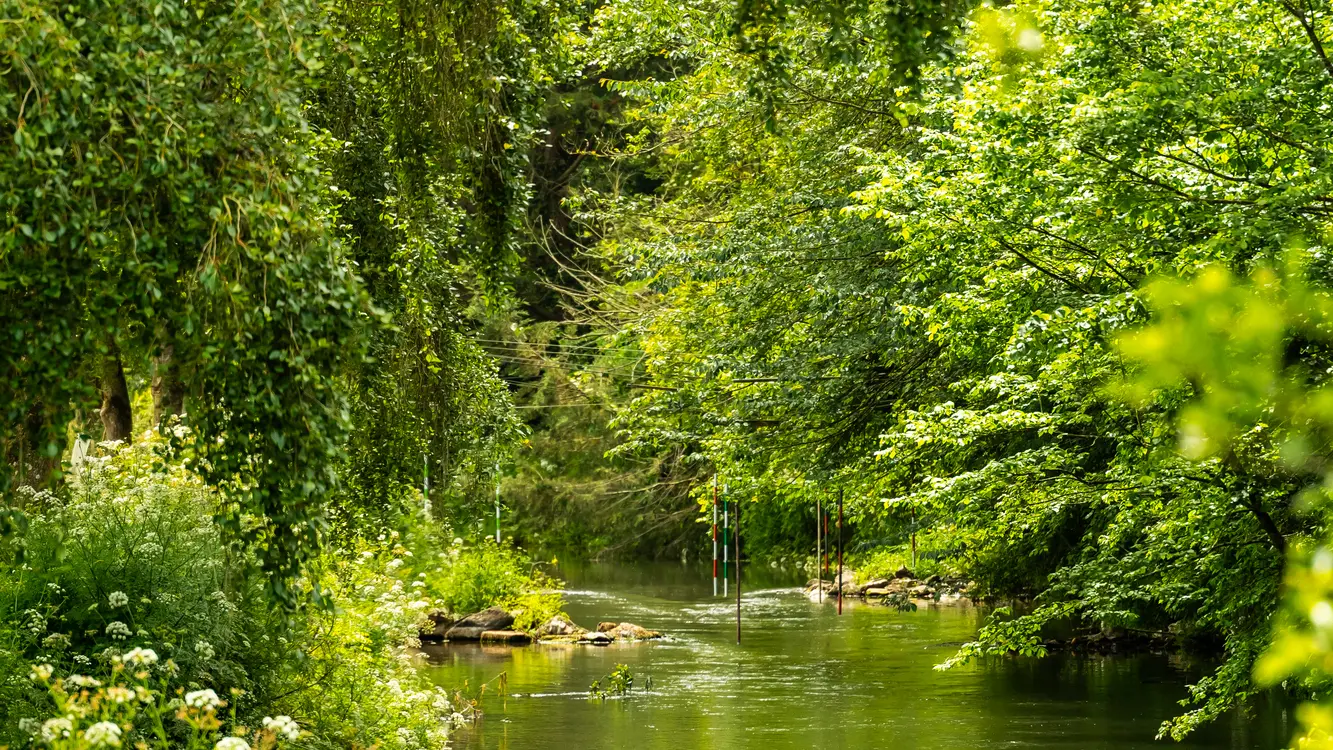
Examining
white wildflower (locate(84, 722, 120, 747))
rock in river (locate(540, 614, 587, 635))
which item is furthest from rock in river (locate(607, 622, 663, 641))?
white wildflower (locate(84, 722, 120, 747))

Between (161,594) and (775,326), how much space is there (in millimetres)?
9641

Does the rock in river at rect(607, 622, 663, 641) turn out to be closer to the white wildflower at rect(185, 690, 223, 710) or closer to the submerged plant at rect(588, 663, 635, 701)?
the submerged plant at rect(588, 663, 635, 701)

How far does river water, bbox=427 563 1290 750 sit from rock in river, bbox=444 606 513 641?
966mm

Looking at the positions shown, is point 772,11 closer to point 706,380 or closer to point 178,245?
point 178,245

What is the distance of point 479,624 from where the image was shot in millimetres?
21812

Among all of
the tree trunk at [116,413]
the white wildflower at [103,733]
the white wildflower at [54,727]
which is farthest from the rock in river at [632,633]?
the white wildflower at [103,733]

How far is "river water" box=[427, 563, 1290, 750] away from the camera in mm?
13195

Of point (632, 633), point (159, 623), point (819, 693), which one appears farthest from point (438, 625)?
point (159, 623)

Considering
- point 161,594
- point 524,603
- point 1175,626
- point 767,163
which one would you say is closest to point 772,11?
point 161,594

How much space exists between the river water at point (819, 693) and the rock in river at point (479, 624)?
3.17 ft

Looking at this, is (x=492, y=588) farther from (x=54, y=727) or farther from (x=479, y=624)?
(x=54, y=727)

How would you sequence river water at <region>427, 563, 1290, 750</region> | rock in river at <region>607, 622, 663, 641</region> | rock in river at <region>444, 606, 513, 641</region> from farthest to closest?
rock in river at <region>444, 606, 513, 641</region> < rock in river at <region>607, 622, 663, 641</region> < river water at <region>427, 563, 1290, 750</region>

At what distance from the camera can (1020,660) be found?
19.3 m

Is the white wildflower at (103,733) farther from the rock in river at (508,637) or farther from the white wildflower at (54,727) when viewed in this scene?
the rock in river at (508,637)
